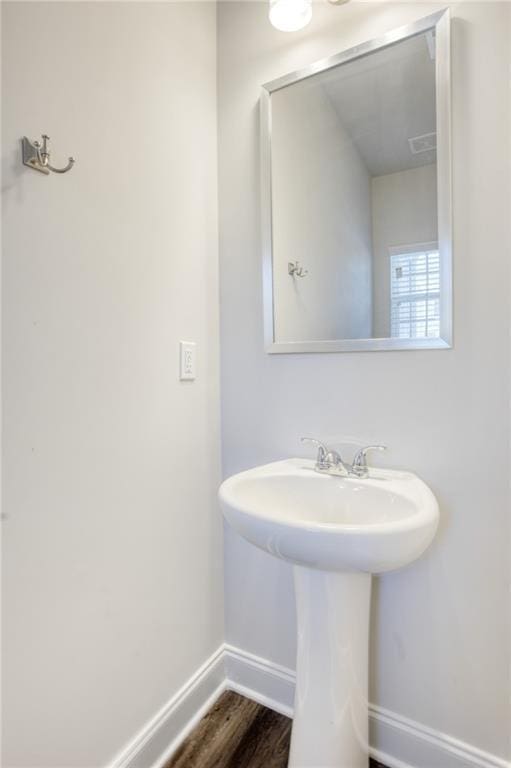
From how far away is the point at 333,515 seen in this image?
3.36 ft

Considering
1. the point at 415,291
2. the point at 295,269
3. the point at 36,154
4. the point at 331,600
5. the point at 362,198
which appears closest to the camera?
the point at 36,154

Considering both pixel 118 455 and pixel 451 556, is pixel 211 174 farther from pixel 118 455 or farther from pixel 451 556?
pixel 451 556

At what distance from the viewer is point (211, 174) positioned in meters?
1.30

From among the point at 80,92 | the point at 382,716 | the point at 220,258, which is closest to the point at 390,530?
the point at 382,716

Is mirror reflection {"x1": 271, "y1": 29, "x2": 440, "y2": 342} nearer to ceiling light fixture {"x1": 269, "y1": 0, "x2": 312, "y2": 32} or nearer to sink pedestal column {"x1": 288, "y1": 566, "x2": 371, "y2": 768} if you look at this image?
ceiling light fixture {"x1": 269, "y1": 0, "x2": 312, "y2": 32}

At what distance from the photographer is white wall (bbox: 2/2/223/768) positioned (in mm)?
745

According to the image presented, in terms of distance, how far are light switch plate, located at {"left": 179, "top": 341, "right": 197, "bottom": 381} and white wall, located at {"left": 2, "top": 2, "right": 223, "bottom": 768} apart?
0.03m

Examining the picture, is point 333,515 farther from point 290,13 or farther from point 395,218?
point 290,13

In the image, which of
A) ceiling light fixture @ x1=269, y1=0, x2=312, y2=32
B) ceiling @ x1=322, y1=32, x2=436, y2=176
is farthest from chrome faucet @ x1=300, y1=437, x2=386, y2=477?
ceiling light fixture @ x1=269, y1=0, x2=312, y2=32

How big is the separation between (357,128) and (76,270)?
903mm

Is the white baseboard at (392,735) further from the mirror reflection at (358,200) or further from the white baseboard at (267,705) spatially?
the mirror reflection at (358,200)

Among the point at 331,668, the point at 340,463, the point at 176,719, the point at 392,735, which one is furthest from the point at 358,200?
the point at 176,719

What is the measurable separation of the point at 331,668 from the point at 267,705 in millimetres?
513

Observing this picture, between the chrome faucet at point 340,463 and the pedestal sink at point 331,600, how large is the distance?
0.03 metres
